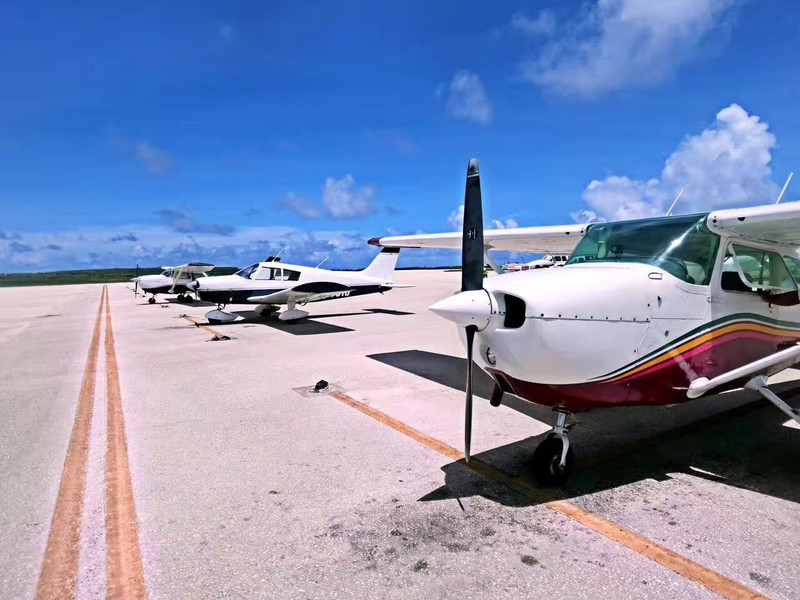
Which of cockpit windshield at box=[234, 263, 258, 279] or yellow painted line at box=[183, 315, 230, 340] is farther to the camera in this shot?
cockpit windshield at box=[234, 263, 258, 279]

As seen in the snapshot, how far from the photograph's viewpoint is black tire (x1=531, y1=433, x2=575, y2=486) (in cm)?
393

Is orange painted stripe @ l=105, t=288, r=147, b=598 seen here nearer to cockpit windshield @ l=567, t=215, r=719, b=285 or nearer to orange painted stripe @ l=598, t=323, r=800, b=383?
orange painted stripe @ l=598, t=323, r=800, b=383

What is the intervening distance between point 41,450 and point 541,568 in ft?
15.7

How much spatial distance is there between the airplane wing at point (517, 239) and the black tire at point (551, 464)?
10.2 feet

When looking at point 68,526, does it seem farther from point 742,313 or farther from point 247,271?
point 247,271

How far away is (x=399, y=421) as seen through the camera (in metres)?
5.68

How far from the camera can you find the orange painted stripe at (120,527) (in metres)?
2.73

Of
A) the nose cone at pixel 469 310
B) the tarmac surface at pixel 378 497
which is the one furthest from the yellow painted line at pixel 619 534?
the nose cone at pixel 469 310

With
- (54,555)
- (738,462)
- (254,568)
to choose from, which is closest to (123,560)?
(54,555)

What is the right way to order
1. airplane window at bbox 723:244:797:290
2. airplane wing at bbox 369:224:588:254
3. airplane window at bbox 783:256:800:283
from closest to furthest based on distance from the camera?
1. airplane window at bbox 723:244:797:290
2. airplane window at bbox 783:256:800:283
3. airplane wing at bbox 369:224:588:254

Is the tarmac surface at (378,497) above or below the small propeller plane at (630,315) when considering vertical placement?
below

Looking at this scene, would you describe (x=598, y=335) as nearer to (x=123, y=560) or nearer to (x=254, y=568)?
(x=254, y=568)

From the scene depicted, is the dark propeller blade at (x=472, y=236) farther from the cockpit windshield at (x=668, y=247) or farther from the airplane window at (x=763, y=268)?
the airplane window at (x=763, y=268)

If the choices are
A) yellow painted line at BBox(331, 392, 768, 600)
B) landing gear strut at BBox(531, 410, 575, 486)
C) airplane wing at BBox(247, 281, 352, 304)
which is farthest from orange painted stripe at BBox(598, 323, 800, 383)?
airplane wing at BBox(247, 281, 352, 304)
